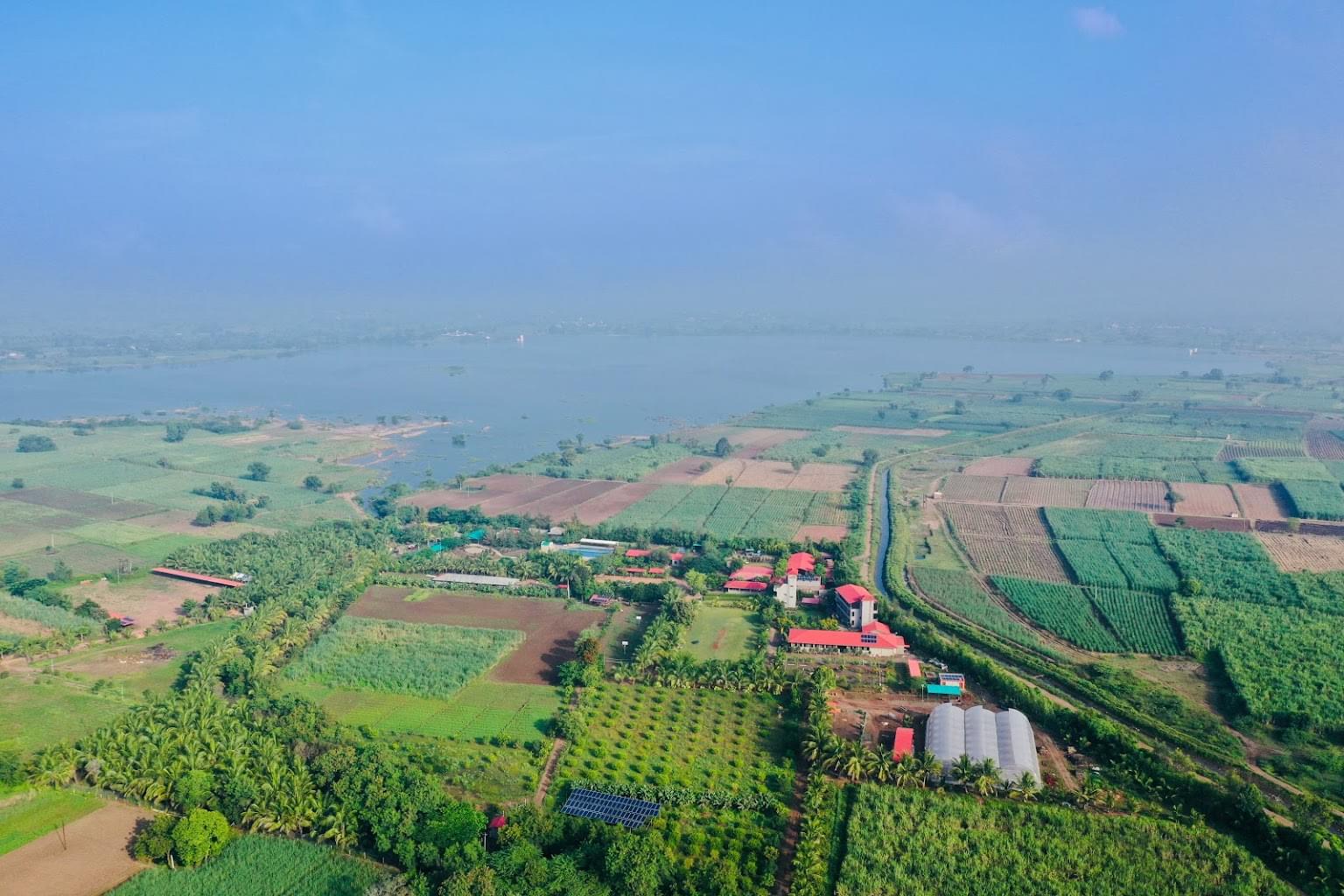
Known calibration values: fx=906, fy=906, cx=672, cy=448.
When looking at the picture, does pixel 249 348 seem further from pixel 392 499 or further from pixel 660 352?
pixel 392 499

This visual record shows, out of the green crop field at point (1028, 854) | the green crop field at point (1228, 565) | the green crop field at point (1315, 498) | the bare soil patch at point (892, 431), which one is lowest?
the green crop field at point (1028, 854)

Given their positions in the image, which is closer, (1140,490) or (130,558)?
(130,558)

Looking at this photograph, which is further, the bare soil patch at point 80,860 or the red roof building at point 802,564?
the red roof building at point 802,564

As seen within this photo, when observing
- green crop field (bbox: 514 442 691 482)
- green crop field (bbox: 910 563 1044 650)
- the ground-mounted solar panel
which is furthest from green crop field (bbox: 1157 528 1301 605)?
green crop field (bbox: 514 442 691 482)

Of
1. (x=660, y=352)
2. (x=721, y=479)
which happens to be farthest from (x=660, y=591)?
(x=660, y=352)

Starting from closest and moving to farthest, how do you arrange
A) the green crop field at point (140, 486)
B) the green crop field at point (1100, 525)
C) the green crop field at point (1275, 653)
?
the green crop field at point (1275, 653) < the green crop field at point (1100, 525) < the green crop field at point (140, 486)

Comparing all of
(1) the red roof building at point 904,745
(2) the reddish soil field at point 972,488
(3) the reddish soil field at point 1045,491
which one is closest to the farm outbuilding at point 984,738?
(1) the red roof building at point 904,745

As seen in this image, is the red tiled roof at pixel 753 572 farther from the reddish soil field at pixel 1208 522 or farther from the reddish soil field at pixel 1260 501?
the reddish soil field at pixel 1260 501

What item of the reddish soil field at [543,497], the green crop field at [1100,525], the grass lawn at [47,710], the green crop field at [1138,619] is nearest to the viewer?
the grass lawn at [47,710]
